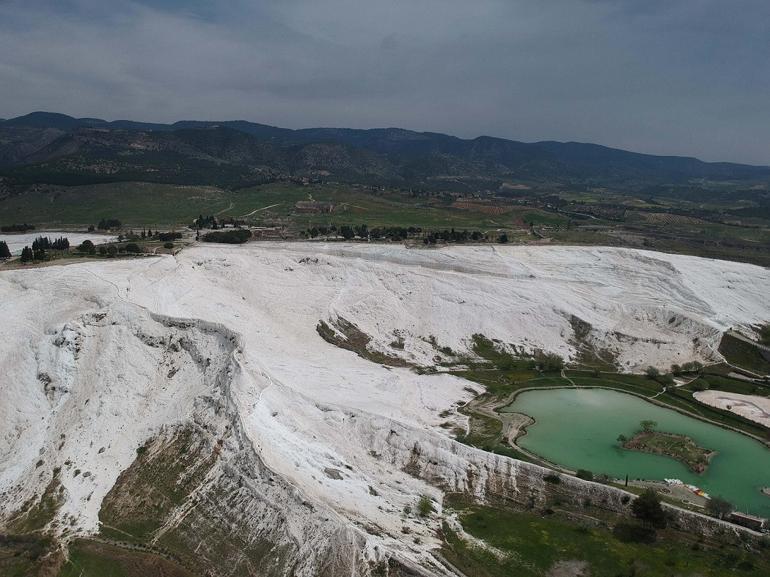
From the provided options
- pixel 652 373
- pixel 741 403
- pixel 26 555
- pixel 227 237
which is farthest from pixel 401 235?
pixel 26 555

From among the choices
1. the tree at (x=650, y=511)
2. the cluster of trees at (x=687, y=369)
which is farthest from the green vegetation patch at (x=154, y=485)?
the cluster of trees at (x=687, y=369)

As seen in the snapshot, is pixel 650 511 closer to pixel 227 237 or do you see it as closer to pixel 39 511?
pixel 39 511

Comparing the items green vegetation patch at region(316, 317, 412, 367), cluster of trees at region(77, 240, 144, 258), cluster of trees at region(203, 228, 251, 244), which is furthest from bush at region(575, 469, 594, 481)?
cluster of trees at region(203, 228, 251, 244)

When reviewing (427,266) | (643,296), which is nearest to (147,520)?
(427,266)

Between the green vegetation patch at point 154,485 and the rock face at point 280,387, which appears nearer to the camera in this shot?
the rock face at point 280,387

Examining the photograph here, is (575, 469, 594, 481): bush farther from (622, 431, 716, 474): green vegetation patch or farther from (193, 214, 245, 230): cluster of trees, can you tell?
(193, 214, 245, 230): cluster of trees

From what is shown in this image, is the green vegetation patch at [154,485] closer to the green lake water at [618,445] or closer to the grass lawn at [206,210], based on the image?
the green lake water at [618,445]
